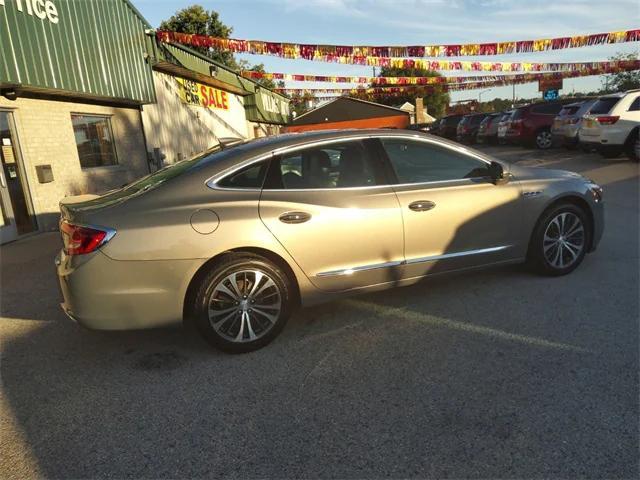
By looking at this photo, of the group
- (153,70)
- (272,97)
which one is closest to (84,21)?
(153,70)

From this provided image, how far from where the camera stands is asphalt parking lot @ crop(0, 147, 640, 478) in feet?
7.60

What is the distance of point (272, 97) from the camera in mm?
32500

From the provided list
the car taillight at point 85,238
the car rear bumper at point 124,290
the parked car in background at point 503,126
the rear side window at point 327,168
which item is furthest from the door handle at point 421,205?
the parked car in background at point 503,126

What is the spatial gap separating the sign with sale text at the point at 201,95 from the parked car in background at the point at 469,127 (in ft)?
42.1

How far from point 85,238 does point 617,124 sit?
1273 cm

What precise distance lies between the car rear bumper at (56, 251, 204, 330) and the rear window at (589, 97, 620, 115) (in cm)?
1237

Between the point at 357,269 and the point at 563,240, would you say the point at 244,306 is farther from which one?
the point at 563,240

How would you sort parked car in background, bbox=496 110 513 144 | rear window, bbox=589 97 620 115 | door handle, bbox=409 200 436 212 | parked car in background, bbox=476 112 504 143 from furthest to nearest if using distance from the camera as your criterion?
parked car in background, bbox=476 112 504 143
parked car in background, bbox=496 110 513 144
rear window, bbox=589 97 620 115
door handle, bbox=409 200 436 212

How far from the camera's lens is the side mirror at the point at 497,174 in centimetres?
420

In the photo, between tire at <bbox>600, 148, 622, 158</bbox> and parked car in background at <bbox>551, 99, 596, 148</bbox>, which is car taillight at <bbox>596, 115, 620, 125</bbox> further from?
parked car in background at <bbox>551, 99, 596, 148</bbox>

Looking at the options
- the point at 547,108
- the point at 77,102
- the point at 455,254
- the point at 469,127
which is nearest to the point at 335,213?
the point at 455,254

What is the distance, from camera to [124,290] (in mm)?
3129

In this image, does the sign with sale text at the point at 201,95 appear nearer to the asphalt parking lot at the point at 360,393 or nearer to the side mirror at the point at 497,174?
the asphalt parking lot at the point at 360,393

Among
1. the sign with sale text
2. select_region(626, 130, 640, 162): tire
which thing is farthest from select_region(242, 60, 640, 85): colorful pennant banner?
select_region(626, 130, 640, 162): tire
